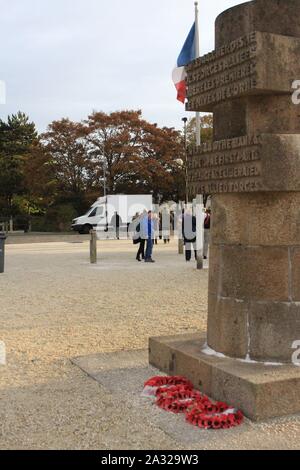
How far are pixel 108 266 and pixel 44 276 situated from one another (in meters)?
2.55

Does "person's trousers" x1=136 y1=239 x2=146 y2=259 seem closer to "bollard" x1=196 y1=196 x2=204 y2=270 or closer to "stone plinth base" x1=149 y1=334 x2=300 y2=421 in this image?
"bollard" x1=196 y1=196 x2=204 y2=270

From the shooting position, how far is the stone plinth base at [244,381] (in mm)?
4172

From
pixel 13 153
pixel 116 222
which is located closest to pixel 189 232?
pixel 116 222

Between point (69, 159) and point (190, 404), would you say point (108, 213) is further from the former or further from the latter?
point (190, 404)

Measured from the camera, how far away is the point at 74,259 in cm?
1886

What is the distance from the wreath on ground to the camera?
4.10 meters

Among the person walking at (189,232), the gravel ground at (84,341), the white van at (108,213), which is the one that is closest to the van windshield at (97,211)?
the white van at (108,213)

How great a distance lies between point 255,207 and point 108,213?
3336 cm

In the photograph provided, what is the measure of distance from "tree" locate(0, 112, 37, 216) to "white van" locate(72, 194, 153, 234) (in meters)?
11.1

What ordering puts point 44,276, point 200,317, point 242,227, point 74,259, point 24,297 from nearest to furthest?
1. point 242,227
2. point 200,317
3. point 24,297
4. point 44,276
5. point 74,259

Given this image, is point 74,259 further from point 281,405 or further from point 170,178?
point 170,178

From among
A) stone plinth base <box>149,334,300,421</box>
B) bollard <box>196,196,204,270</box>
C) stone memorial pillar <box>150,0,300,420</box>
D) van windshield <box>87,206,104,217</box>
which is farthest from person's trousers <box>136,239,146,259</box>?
van windshield <box>87,206,104,217</box>

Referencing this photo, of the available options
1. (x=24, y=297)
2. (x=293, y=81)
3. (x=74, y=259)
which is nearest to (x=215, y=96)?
(x=293, y=81)

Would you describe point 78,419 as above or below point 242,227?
below
